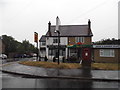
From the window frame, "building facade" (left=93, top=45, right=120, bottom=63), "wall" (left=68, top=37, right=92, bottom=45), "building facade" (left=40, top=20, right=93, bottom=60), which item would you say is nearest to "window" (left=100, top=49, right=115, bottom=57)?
"building facade" (left=93, top=45, right=120, bottom=63)

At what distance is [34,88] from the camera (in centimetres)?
666

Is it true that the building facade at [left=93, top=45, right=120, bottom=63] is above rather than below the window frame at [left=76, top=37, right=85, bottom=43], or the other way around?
below

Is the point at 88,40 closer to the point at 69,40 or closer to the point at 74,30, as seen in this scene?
the point at 69,40

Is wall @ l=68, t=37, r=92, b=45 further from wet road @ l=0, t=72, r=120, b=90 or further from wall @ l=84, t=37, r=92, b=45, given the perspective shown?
wet road @ l=0, t=72, r=120, b=90

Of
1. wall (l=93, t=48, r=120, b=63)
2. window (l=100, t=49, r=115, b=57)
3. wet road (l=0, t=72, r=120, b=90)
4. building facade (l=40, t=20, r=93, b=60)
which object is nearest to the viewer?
wet road (l=0, t=72, r=120, b=90)

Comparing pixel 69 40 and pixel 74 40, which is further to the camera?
pixel 69 40

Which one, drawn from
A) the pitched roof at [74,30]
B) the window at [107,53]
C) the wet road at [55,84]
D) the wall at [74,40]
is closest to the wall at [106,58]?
the window at [107,53]

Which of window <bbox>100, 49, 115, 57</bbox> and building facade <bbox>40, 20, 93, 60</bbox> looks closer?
window <bbox>100, 49, 115, 57</bbox>

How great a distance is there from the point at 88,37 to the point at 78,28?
499 centimetres

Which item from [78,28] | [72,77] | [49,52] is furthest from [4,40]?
[72,77]

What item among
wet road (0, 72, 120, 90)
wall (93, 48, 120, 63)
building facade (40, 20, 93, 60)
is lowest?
wet road (0, 72, 120, 90)

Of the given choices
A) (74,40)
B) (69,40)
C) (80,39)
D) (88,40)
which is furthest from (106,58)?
(69,40)

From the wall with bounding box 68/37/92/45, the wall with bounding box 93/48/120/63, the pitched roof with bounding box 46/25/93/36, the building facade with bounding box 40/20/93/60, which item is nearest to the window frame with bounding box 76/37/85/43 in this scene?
the building facade with bounding box 40/20/93/60

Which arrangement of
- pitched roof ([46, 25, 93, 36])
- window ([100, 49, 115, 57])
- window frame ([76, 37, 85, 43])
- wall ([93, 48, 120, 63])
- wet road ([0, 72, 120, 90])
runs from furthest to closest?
pitched roof ([46, 25, 93, 36]), window frame ([76, 37, 85, 43]), window ([100, 49, 115, 57]), wall ([93, 48, 120, 63]), wet road ([0, 72, 120, 90])
